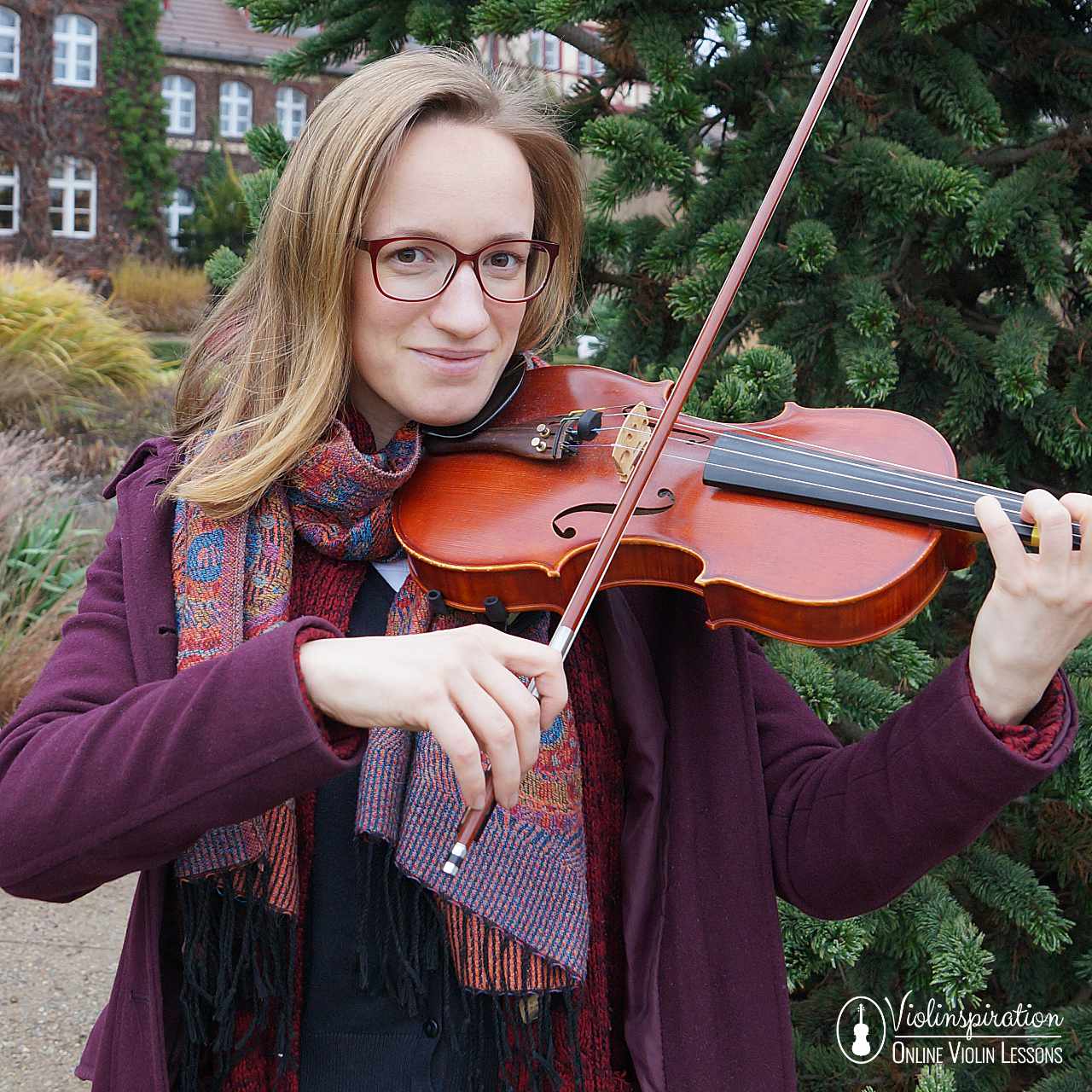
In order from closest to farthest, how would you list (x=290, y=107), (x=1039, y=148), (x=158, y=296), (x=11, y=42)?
(x=1039, y=148) < (x=158, y=296) < (x=11, y=42) < (x=290, y=107)

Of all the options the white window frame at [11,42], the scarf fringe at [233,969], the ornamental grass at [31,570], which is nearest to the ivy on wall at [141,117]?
the white window frame at [11,42]

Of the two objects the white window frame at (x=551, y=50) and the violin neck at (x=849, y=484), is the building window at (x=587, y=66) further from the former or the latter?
the violin neck at (x=849, y=484)

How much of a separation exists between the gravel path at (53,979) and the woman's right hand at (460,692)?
197 centimetres

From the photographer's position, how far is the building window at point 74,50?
2091 centimetres

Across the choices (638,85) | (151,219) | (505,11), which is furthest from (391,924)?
(151,219)

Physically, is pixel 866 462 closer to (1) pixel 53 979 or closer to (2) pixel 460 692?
(2) pixel 460 692

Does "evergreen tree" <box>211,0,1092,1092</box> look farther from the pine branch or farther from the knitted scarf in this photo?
the knitted scarf

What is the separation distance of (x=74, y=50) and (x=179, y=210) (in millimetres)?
3267

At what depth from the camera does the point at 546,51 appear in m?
2.32

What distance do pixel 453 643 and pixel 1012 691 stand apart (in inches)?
21.6

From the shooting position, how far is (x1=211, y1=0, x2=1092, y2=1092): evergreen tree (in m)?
1.83

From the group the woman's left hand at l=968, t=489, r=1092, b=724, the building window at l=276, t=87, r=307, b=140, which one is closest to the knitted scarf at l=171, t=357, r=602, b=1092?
the woman's left hand at l=968, t=489, r=1092, b=724

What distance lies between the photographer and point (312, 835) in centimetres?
138

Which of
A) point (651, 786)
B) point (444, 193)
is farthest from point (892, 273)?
point (651, 786)
